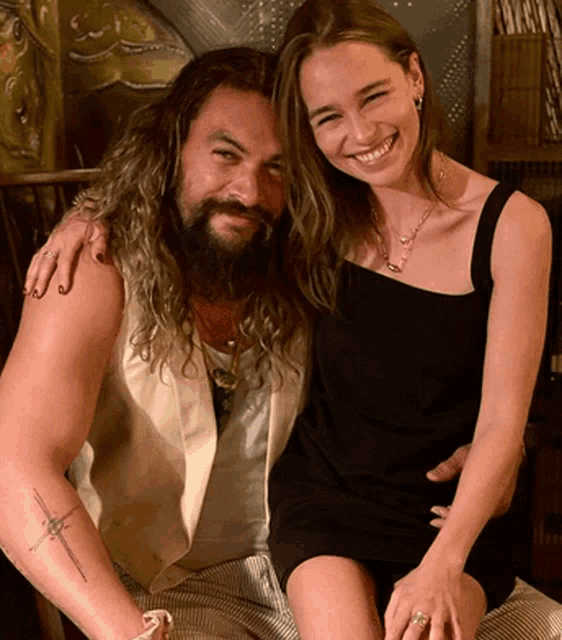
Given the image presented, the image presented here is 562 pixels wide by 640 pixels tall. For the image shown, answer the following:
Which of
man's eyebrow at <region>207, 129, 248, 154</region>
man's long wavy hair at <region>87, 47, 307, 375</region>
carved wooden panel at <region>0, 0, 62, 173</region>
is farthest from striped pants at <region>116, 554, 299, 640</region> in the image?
carved wooden panel at <region>0, 0, 62, 173</region>

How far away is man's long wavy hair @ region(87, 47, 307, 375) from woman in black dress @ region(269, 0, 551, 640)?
0.06 metres

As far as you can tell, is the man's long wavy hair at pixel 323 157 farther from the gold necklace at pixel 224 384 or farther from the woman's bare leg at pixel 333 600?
the woman's bare leg at pixel 333 600

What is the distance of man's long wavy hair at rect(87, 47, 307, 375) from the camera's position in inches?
56.9

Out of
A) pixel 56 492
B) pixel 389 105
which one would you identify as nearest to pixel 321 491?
pixel 56 492

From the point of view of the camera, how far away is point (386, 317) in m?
1.43

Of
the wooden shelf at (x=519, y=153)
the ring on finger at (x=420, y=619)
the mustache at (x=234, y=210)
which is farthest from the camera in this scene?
the wooden shelf at (x=519, y=153)

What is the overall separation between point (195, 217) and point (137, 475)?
39 cm

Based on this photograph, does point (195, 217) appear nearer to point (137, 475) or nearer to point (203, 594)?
point (137, 475)

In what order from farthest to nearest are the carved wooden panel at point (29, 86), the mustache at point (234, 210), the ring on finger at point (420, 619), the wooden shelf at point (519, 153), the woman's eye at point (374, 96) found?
1. the carved wooden panel at point (29, 86)
2. the wooden shelf at point (519, 153)
3. the mustache at point (234, 210)
4. the woman's eye at point (374, 96)
5. the ring on finger at point (420, 619)

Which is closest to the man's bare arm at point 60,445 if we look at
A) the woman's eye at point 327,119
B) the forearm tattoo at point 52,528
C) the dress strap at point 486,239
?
the forearm tattoo at point 52,528

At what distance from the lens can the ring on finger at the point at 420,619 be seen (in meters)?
1.25

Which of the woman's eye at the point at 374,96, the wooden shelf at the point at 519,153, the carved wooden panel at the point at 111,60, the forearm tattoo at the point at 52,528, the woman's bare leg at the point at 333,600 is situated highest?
the carved wooden panel at the point at 111,60

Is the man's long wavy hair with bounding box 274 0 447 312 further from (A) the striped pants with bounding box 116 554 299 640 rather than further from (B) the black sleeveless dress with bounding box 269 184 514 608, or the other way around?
(A) the striped pants with bounding box 116 554 299 640

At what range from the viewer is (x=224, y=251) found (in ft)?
4.80
